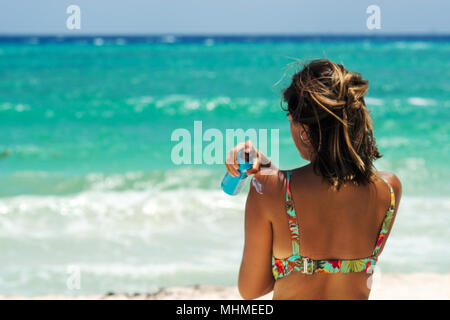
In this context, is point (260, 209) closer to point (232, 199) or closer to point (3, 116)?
point (232, 199)

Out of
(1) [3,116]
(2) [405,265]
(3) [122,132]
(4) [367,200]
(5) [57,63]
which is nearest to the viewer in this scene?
(4) [367,200]

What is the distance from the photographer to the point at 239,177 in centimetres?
159

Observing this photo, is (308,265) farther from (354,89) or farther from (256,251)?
(354,89)

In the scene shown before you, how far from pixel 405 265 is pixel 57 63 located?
26096 millimetres

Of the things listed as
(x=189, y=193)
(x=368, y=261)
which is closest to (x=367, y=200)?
(x=368, y=261)

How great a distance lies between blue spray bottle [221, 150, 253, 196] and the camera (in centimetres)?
149

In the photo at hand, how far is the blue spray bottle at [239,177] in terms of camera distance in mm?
1488

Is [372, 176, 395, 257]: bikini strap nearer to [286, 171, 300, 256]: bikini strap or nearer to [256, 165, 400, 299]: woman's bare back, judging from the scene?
[256, 165, 400, 299]: woman's bare back

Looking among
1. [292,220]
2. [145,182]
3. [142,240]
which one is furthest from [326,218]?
[145,182]

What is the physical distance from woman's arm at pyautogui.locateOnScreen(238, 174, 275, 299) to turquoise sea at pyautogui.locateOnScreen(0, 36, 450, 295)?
46 cm

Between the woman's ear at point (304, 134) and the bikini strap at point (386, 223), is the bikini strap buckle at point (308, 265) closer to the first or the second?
the bikini strap at point (386, 223)

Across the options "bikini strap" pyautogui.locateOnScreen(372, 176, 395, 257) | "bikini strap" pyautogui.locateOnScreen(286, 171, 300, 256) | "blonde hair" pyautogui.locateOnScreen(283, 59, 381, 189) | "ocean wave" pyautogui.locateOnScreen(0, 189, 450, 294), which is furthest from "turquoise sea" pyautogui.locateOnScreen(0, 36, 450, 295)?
"bikini strap" pyautogui.locateOnScreen(372, 176, 395, 257)

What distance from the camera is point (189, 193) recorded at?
7.02 m
